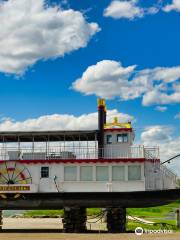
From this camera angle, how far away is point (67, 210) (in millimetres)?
25562

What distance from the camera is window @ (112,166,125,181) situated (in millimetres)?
25328

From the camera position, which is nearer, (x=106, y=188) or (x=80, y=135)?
(x=106, y=188)

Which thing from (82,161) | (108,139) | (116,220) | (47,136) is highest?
(47,136)

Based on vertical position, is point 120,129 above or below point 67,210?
above

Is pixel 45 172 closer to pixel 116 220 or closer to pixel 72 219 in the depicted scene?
pixel 72 219

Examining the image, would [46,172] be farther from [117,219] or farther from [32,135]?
[117,219]

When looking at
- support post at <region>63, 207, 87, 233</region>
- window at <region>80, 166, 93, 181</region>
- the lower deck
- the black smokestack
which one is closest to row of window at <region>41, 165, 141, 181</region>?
window at <region>80, 166, 93, 181</region>

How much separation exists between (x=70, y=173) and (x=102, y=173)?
196 centimetres

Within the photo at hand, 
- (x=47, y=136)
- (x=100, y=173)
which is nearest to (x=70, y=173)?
(x=100, y=173)

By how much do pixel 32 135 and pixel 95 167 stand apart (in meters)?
4.73

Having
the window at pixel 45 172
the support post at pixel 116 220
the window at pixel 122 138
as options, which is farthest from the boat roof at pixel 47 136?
the support post at pixel 116 220

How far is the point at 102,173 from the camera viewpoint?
2556 cm

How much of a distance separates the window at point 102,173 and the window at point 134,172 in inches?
54.0

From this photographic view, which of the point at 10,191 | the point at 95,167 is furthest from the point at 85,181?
the point at 10,191
